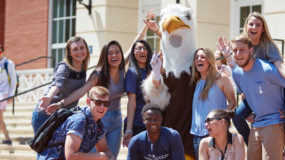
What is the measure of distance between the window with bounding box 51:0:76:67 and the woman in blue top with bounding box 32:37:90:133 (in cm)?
899

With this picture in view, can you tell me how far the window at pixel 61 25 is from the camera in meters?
14.9

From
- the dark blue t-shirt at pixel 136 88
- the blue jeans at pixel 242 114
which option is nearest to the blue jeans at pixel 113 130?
the dark blue t-shirt at pixel 136 88

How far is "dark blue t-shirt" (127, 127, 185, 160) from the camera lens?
4.79 m

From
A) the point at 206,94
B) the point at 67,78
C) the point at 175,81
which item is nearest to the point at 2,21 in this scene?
the point at 67,78

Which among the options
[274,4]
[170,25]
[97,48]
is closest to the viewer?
[170,25]

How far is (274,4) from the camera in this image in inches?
368

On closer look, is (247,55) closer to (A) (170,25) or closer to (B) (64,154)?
(A) (170,25)

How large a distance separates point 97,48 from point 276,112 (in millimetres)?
7667

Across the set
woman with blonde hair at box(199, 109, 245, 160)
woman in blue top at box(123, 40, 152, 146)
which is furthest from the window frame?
woman with blonde hair at box(199, 109, 245, 160)

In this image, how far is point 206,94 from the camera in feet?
17.5

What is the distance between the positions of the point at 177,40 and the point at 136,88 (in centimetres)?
68

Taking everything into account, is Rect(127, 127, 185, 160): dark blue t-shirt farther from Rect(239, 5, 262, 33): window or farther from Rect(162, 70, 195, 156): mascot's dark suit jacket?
Rect(239, 5, 262, 33): window

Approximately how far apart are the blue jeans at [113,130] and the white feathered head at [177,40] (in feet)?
2.48

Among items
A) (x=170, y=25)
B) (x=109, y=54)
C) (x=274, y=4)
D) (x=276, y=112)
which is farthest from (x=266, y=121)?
(x=274, y=4)
